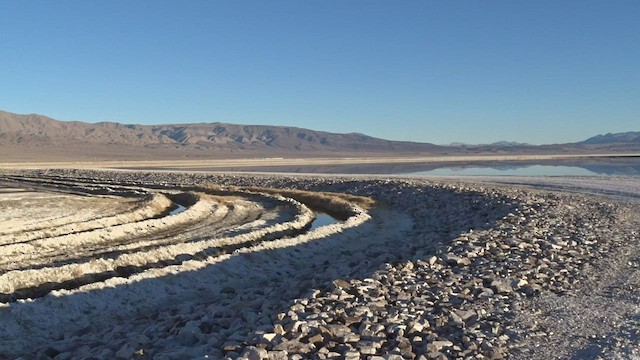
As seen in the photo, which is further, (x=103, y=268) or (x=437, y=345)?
(x=103, y=268)

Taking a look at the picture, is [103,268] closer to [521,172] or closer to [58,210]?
[58,210]

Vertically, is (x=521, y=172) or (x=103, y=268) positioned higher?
(x=521, y=172)

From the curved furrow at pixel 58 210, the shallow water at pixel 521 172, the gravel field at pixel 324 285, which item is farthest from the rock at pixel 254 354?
the shallow water at pixel 521 172

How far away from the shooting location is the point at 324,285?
40.4 feet

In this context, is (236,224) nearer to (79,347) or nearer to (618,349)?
(79,347)

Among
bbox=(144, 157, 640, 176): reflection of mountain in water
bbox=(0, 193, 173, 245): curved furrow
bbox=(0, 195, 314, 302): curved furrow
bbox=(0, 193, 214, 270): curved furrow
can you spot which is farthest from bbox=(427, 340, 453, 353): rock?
bbox=(144, 157, 640, 176): reflection of mountain in water

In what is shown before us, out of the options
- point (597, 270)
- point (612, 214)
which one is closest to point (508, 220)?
point (612, 214)

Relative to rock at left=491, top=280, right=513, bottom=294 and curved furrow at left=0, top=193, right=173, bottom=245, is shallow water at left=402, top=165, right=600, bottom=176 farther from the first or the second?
rock at left=491, top=280, right=513, bottom=294

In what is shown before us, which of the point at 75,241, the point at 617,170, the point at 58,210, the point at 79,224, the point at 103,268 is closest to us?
the point at 103,268

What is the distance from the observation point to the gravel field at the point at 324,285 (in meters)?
9.11

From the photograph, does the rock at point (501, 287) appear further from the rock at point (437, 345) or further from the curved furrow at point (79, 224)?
the curved furrow at point (79, 224)

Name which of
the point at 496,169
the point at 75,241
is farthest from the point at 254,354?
the point at 496,169

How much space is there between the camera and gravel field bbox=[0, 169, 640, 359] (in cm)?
911

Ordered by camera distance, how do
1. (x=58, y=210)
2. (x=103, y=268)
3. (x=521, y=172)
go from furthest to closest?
(x=521, y=172) < (x=58, y=210) < (x=103, y=268)
